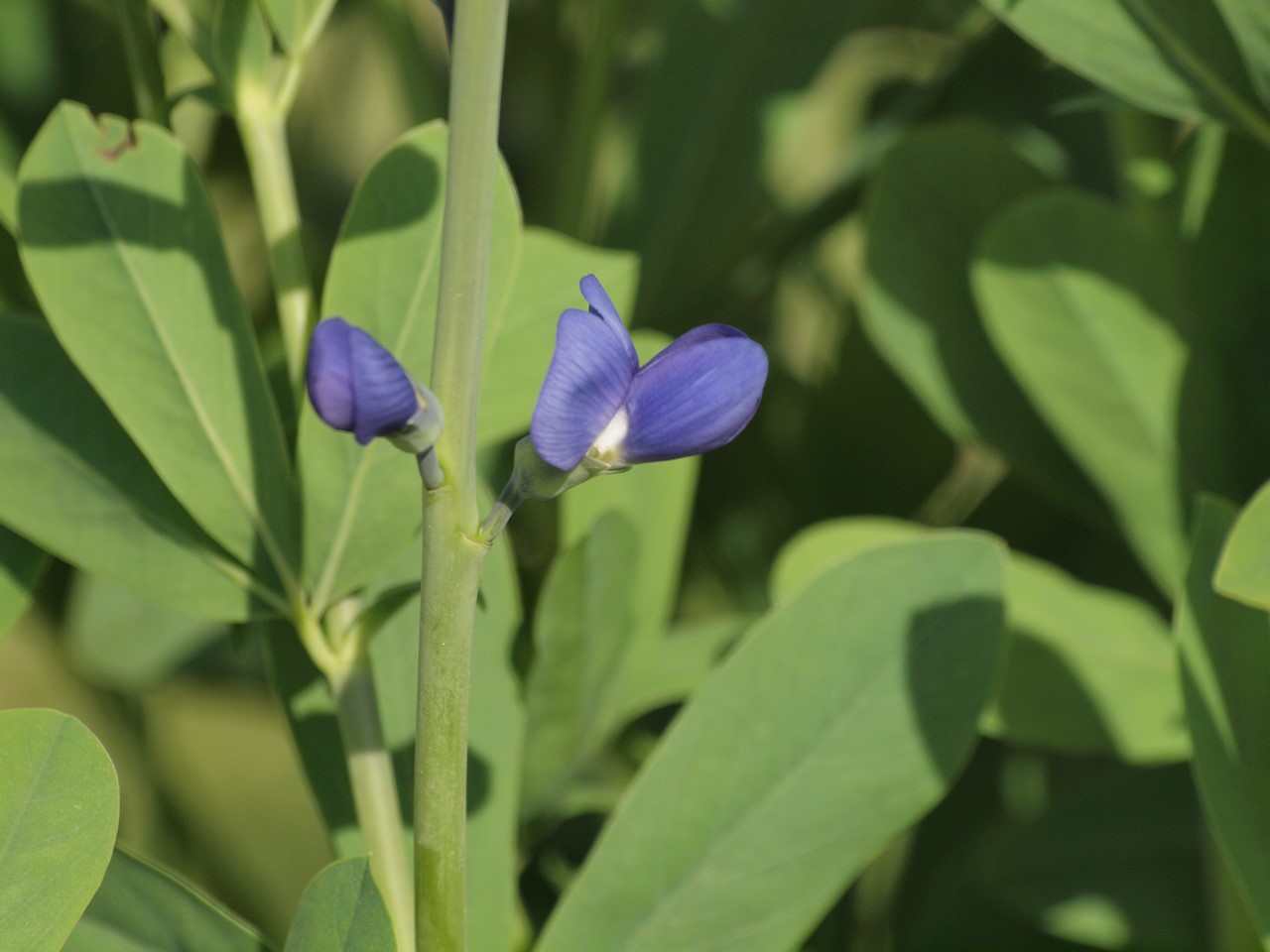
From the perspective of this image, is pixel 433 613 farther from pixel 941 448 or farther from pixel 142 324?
pixel 941 448

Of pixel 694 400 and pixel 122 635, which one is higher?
pixel 694 400

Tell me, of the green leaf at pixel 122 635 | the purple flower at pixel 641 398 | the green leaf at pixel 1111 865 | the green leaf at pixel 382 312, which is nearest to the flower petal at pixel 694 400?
the purple flower at pixel 641 398

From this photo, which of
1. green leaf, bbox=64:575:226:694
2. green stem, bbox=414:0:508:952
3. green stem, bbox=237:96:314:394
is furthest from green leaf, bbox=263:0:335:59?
green leaf, bbox=64:575:226:694

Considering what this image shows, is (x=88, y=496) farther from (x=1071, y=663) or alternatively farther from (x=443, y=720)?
(x=1071, y=663)

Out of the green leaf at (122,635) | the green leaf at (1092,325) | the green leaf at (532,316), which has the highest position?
the green leaf at (532,316)

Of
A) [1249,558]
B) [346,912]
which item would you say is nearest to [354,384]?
[346,912]

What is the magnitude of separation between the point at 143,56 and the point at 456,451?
0.23m

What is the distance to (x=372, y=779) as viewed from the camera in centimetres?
41

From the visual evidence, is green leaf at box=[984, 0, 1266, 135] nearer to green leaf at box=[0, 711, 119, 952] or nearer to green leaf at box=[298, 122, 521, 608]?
green leaf at box=[298, 122, 521, 608]

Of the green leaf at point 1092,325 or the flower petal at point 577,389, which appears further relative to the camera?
the green leaf at point 1092,325

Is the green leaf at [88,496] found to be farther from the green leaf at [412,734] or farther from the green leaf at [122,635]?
the green leaf at [122,635]

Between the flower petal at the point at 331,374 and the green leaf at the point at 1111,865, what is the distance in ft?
1.45

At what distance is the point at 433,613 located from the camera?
31 cm

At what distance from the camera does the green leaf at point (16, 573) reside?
0.44 metres
